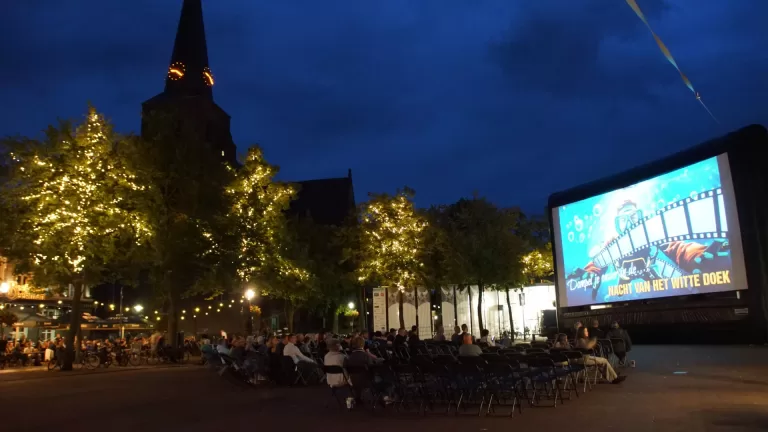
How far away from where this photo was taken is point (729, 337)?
2036 centimetres

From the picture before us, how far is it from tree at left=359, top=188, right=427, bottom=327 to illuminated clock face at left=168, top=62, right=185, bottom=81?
3658 centimetres

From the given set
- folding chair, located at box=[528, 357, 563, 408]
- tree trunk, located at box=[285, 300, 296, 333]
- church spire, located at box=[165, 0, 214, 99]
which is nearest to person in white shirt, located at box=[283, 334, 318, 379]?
folding chair, located at box=[528, 357, 563, 408]

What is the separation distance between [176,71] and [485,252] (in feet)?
130

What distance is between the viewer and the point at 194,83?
2185 inches

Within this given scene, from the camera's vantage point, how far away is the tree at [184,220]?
23.9 metres

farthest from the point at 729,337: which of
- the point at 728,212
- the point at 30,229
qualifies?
the point at 30,229

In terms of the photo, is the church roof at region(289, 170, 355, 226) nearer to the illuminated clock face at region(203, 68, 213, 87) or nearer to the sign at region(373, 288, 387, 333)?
the illuminated clock face at region(203, 68, 213, 87)

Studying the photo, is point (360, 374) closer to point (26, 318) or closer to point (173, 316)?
point (173, 316)

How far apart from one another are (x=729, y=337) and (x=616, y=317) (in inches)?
143

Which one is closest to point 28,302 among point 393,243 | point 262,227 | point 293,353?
point 262,227

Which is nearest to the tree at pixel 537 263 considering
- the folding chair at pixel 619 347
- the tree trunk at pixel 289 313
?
→ the tree trunk at pixel 289 313

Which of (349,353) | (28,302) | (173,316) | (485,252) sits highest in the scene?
(485,252)

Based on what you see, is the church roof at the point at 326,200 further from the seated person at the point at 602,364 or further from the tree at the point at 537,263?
the seated person at the point at 602,364

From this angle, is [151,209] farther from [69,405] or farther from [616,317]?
[616,317]
